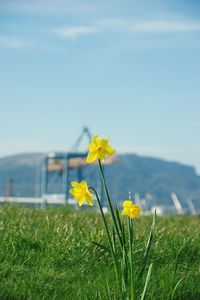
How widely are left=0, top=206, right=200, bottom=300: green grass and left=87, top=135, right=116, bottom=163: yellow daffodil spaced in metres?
0.76

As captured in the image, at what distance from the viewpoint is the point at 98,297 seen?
4.02 metres

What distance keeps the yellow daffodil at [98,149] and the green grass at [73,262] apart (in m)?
0.76

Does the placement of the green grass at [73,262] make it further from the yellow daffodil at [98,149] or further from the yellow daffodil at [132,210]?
the yellow daffodil at [98,149]

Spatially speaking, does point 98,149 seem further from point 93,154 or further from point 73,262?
point 73,262

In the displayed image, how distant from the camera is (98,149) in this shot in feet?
12.2

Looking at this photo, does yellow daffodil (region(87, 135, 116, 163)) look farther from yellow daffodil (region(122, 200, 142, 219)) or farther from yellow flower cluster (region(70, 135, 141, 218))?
A: yellow daffodil (region(122, 200, 142, 219))

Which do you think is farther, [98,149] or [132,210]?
[98,149]

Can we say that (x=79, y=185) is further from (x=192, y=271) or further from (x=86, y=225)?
(x=86, y=225)

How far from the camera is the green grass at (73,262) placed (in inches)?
165

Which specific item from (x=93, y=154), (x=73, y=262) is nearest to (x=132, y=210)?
(x=93, y=154)

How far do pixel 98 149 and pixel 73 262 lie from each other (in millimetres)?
1463

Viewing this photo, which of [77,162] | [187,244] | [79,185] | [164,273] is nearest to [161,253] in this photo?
[187,244]

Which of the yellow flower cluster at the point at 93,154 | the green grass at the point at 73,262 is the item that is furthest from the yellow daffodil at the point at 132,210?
the green grass at the point at 73,262

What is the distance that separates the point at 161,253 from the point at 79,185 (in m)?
1.69
